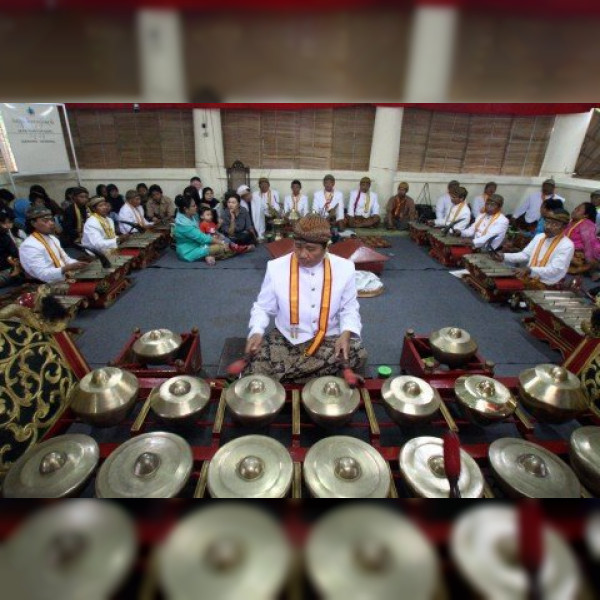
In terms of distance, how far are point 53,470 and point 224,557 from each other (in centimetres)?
159

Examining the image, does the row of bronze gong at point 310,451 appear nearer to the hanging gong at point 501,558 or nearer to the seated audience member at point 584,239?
the hanging gong at point 501,558

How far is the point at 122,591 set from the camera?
21 centimetres

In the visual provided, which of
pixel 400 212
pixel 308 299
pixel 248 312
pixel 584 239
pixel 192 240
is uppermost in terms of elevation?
pixel 308 299

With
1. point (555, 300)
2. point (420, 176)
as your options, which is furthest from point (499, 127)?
point (555, 300)

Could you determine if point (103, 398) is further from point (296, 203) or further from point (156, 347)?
point (296, 203)

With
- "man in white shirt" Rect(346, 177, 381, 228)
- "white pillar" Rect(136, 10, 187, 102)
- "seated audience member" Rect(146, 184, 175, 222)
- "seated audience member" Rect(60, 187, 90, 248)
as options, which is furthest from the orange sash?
"man in white shirt" Rect(346, 177, 381, 228)

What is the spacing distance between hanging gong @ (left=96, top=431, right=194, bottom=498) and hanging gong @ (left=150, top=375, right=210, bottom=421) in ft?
0.85

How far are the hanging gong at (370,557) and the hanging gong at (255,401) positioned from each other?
162 centimetres

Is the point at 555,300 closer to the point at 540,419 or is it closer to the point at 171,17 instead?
the point at 540,419

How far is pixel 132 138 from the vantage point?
7.77 meters

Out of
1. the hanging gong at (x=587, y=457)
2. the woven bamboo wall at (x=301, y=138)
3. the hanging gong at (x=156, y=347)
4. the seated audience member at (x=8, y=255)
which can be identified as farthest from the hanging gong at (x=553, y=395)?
the woven bamboo wall at (x=301, y=138)

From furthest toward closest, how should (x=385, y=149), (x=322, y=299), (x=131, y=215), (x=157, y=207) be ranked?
(x=385, y=149) < (x=157, y=207) < (x=131, y=215) < (x=322, y=299)

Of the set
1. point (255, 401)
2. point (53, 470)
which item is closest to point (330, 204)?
point (255, 401)

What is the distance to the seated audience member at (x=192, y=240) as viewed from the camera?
5.50 metres
